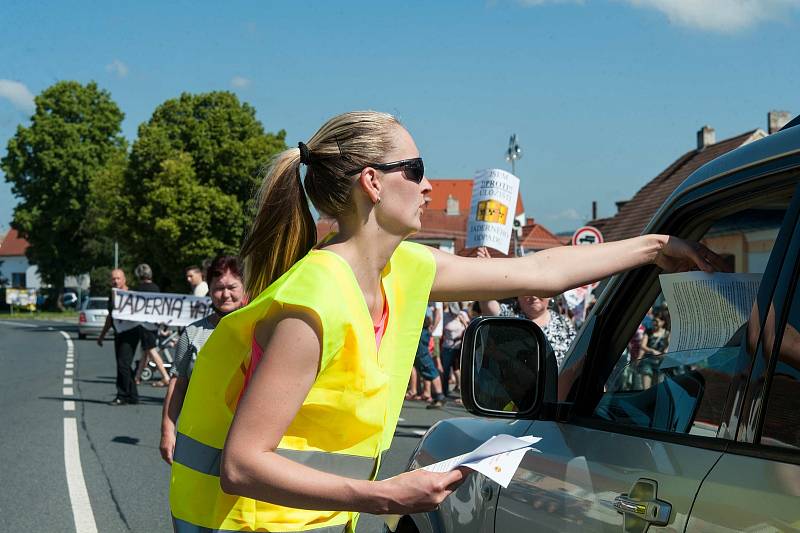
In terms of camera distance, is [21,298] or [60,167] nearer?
[60,167]

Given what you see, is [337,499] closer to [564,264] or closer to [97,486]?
[564,264]

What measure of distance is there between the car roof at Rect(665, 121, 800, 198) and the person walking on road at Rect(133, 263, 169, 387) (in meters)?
14.0

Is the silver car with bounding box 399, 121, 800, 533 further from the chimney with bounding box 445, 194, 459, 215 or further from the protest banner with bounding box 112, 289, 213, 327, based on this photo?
the chimney with bounding box 445, 194, 459, 215

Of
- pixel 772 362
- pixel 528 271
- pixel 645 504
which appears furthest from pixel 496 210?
pixel 772 362

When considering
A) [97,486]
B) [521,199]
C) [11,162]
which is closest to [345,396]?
[97,486]

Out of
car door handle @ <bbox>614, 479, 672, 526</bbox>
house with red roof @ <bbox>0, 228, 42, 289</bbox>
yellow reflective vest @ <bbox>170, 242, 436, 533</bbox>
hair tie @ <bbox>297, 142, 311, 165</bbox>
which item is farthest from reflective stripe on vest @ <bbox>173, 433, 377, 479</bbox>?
house with red roof @ <bbox>0, 228, 42, 289</bbox>

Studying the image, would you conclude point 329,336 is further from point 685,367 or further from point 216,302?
point 216,302

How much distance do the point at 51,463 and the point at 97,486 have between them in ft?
4.27

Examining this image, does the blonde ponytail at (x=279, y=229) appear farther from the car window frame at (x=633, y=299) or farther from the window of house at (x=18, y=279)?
the window of house at (x=18, y=279)

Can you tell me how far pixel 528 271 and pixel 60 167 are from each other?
245 ft

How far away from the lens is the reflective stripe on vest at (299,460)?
216cm

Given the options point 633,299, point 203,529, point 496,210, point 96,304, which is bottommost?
point 203,529

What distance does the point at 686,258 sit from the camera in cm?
248

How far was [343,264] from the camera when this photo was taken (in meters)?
2.23
